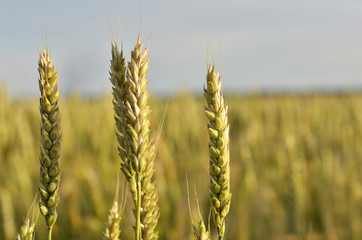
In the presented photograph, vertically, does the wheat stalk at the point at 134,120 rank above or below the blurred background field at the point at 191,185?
above

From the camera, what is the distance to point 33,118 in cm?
634

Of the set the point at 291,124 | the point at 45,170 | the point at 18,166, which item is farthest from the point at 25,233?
the point at 291,124

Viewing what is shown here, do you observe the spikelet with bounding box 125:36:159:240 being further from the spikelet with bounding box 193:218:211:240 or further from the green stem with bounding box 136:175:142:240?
the spikelet with bounding box 193:218:211:240

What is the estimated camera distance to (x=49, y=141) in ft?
2.42

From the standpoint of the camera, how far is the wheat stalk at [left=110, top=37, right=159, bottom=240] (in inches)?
26.7

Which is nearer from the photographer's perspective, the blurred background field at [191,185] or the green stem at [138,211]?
the green stem at [138,211]

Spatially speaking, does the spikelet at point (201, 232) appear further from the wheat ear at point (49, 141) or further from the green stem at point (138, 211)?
the wheat ear at point (49, 141)

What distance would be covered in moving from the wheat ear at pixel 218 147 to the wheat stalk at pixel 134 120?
0.10 m

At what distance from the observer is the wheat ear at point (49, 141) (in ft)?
2.39

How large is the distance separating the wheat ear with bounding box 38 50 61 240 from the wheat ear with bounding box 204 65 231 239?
26 centimetres

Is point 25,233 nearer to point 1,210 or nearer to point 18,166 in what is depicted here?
point 1,210

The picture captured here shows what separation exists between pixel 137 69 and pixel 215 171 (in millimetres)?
216

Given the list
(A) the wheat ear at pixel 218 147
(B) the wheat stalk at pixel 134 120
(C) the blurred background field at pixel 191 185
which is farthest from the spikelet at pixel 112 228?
(C) the blurred background field at pixel 191 185

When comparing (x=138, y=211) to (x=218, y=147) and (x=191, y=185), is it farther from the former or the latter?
(x=191, y=185)
